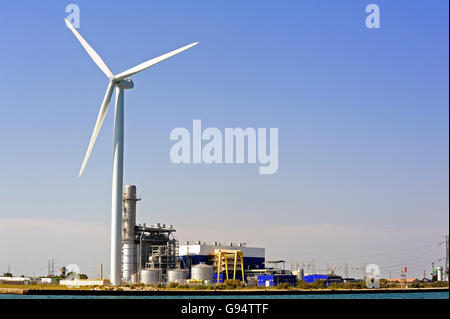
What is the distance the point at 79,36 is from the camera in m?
102

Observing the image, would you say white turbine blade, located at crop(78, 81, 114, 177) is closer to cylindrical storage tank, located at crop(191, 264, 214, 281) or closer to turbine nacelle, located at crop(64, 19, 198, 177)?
turbine nacelle, located at crop(64, 19, 198, 177)

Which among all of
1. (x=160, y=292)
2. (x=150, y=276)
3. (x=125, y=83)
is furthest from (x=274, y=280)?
(x=125, y=83)

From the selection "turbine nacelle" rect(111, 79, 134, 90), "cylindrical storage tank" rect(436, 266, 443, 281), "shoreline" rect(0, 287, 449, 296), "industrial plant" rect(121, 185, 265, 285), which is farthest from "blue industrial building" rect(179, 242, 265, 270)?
"cylindrical storage tank" rect(436, 266, 443, 281)

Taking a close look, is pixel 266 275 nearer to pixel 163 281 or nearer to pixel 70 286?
pixel 163 281

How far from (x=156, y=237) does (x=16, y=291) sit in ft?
106

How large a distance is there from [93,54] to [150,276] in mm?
46278

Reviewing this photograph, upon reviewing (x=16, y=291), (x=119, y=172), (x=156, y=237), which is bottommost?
(x=16, y=291)

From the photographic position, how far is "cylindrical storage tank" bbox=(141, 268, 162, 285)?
12560 centimetres

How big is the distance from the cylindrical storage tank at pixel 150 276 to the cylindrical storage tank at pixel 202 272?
8.83 metres

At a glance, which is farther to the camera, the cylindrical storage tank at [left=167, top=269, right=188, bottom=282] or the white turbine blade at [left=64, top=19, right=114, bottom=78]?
the cylindrical storage tank at [left=167, top=269, right=188, bottom=282]

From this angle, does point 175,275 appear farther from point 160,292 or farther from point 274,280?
point 274,280

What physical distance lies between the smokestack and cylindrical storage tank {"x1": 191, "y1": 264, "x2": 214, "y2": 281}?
42.5 feet

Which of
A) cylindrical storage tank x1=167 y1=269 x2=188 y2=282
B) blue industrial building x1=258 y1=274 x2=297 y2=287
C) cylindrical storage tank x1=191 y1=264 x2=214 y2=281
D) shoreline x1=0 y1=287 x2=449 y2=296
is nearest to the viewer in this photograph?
shoreline x1=0 y1=287 x2=449 y2=296
